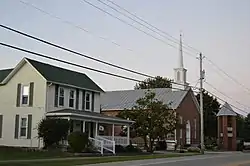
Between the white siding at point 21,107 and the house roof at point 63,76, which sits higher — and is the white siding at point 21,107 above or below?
below

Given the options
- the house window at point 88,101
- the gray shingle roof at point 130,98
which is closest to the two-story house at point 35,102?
the house window at point 88,101

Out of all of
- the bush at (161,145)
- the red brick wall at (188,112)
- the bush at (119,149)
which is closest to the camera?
the bush at (119,149)

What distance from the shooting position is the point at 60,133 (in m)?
37.2

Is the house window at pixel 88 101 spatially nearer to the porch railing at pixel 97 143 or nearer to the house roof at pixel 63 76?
the house roof at pixel 63 76

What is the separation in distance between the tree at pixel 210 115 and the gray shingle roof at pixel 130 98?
17815 millimetres

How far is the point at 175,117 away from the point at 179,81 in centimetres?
2028

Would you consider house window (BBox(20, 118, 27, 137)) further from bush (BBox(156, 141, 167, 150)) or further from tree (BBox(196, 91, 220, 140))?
tree (BBox(196, 91, 220, 140))

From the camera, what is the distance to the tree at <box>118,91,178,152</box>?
45.7m

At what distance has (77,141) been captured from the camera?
1409 inches

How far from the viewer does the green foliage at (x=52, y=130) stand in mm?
36959

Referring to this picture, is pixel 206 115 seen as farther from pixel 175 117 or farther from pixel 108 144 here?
pixel 108 144

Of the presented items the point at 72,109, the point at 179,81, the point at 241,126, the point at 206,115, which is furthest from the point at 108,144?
the point at 241,126

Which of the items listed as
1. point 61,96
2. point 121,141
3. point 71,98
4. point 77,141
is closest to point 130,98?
point 121,141

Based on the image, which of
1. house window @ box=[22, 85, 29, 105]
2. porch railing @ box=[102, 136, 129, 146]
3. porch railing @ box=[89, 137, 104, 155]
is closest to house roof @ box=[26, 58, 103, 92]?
house window @ box=[22, 85, 29, 105]
